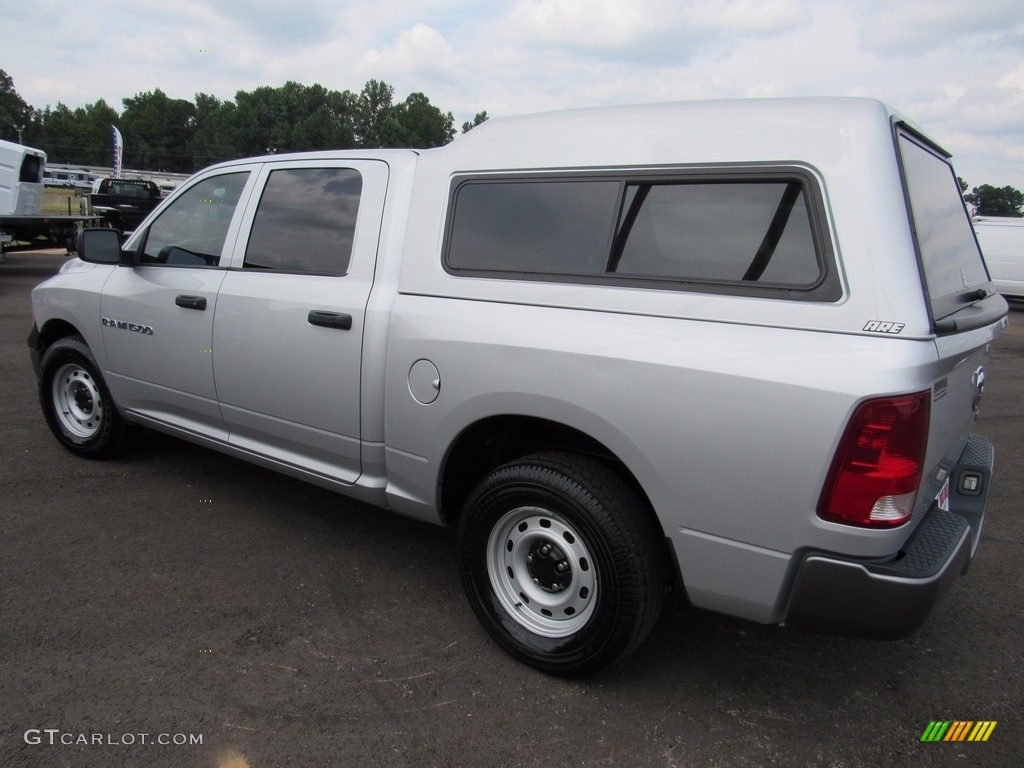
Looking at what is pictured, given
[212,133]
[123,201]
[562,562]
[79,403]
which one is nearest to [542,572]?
[562,562]

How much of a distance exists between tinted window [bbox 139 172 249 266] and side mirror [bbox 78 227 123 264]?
132 millimetres

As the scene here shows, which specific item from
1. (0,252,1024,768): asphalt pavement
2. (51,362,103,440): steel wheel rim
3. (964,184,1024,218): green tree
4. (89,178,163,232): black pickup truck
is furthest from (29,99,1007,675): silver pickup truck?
(964,184,1024,218): green tree

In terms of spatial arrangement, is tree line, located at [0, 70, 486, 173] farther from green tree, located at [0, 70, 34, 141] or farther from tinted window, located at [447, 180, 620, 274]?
tinted window, located at [447, 180, 620, 274]

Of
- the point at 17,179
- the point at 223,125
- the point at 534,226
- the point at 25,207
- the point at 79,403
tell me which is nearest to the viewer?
the point at 534,226

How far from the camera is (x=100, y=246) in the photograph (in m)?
3.92

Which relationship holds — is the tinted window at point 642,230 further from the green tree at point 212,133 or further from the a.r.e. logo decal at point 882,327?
the green tree at point 212,133

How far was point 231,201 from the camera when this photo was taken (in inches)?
148

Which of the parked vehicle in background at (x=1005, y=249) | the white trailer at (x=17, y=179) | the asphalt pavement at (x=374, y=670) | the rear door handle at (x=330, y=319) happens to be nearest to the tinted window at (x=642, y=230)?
the rear door handle at (x=330, y=319)

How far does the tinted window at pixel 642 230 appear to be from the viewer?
A: 2182 millimetres

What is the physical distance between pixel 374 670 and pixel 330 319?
4.74ft

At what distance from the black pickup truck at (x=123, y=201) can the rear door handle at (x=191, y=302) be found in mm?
17438

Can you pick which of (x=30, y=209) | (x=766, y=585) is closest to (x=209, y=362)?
(x=766, y=585)

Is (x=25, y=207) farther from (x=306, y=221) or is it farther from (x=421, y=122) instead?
(x=421, y=122)

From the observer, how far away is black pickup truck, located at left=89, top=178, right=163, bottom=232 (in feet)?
62.5
